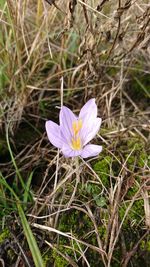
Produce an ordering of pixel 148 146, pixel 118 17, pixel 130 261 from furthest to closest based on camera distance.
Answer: pixel 148 146 → pixel 118 17 → pixel 130 261

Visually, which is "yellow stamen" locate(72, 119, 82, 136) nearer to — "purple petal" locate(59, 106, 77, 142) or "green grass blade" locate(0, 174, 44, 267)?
"purple petal" locate(59, 106, 77, 142)

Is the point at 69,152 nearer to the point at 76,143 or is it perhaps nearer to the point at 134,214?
the point at 76,143

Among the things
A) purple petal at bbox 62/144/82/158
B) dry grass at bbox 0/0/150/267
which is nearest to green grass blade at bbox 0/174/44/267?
dry grass at bbox 0/0/150/267

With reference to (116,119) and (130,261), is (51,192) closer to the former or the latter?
(130,261)

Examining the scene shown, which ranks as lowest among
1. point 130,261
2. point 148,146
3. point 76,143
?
point 130,261

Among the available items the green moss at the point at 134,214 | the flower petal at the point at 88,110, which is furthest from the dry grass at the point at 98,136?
the flower petal at the point at 88,110

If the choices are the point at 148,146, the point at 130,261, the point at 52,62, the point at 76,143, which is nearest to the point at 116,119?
the point at 148,146

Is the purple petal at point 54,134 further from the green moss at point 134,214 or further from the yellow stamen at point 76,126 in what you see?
the green moss at point 134,214

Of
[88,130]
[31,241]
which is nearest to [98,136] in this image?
[88,130]
